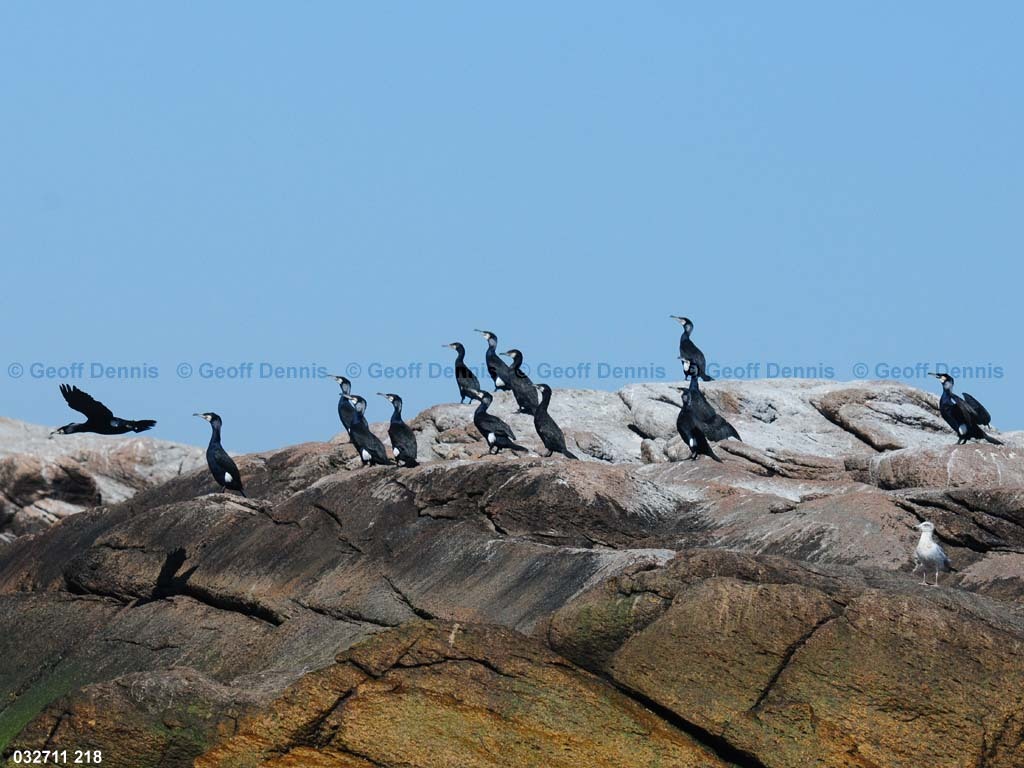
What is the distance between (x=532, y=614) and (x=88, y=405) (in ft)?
31.9

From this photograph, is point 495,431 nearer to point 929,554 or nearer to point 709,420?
point 709,420

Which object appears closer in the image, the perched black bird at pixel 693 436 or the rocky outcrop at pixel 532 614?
the rocky outcrop at pixel 532 614

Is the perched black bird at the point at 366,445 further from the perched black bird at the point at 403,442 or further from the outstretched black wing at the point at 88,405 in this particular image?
the outstretched black wing at the point at 88,405

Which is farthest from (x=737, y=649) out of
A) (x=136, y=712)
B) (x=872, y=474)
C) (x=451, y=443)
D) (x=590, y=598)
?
(x=451, y=443)

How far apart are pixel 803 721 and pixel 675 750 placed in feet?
3.03

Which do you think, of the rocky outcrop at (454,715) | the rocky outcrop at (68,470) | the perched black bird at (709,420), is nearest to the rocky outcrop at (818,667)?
the rocky outcrop at (454,715)

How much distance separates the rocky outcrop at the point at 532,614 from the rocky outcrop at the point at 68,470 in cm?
782

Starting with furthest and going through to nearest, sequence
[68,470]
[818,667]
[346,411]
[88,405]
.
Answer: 1. [68,470]
2. [346,411]
3. [88,405]
4. [818,667]

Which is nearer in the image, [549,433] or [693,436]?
[693,436]

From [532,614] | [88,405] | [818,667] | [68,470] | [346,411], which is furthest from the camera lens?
[68,470]

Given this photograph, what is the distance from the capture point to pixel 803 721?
39.7ft

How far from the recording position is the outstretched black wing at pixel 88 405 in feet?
76.3

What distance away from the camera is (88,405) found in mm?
23297

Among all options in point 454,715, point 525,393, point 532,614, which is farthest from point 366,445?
point 454,715
